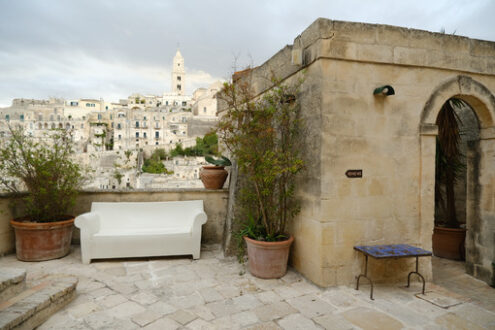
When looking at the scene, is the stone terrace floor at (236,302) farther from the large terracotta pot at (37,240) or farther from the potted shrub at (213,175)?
the potted shrub at (213,175)

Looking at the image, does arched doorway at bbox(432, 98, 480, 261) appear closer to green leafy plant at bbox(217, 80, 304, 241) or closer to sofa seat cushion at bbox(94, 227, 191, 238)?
green leafy plant at bbox(217, 80, 304, 241)

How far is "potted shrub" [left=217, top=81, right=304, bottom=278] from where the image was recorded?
314 cm

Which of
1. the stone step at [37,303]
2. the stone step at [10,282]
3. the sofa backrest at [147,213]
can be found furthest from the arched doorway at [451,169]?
the stone step at [10,282]

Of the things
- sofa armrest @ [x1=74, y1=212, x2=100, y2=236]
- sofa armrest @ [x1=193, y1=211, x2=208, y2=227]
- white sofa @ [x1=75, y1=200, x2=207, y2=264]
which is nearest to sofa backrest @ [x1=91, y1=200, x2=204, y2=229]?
white sofa @ [x1=75, y1=200, x2=207, y2=264]

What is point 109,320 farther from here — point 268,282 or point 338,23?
point 338,23

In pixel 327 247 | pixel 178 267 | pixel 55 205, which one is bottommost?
pixel 178 267

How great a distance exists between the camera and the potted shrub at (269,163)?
314 centimetres

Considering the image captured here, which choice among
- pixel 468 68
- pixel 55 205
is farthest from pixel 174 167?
pixel 468 68

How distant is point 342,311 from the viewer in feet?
7.98

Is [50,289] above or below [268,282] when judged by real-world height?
above

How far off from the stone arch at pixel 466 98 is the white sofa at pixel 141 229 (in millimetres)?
3204

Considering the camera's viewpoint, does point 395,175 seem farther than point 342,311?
Yes

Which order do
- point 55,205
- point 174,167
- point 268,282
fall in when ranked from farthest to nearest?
point 174,167 → point 55,205 → point 268,282

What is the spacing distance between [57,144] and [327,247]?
394 centimetres
